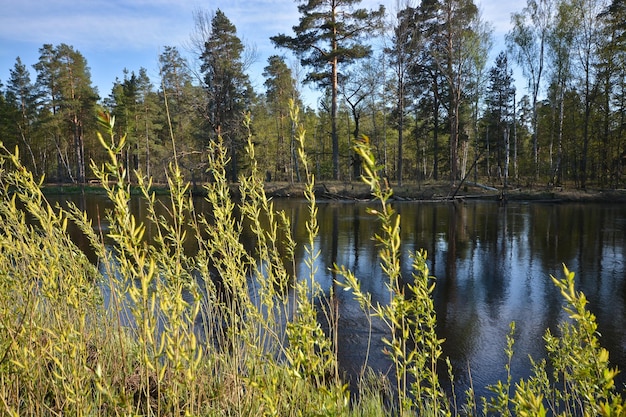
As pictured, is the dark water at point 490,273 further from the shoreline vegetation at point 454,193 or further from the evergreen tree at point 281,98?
the evergreen tree at point 281,98

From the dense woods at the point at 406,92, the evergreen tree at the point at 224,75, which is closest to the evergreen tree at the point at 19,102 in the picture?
the dense woods at the point at 406,92

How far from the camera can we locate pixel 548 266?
35.3ft

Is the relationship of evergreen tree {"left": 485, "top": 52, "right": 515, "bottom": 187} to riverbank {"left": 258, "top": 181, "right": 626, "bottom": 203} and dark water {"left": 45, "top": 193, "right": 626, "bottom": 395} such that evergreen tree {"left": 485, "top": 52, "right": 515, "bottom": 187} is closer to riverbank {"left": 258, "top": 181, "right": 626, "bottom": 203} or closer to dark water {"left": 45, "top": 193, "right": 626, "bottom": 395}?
riverbank {"left": 258, "top": 181, "right": 626, "bottom": 203}

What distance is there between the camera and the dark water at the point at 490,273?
6.10 meters

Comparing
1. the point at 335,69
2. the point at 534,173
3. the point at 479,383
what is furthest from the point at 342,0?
the point at 479,383

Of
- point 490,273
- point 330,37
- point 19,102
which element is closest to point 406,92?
point 330,37

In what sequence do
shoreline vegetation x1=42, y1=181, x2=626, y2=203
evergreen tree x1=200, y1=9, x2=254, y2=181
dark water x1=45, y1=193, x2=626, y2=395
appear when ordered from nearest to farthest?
dark water x1=45, y1=193, x2=626, y2=395 < shoreline vegetation x1=42, y1=181, x2=626, y2=203 < evergreen tree x1=200, y1=9, x2=254, y2=181

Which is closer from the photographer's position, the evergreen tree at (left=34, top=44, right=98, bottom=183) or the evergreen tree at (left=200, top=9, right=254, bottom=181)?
the evergreen tree at (left=200, top=9, right=254, bottom=181)

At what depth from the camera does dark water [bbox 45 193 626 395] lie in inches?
240

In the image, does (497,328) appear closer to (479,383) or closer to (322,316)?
(479,383)

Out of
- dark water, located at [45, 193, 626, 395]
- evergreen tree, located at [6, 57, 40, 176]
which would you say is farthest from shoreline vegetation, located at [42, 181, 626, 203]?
evergreen tree, located at [6, 57, 40, 176]

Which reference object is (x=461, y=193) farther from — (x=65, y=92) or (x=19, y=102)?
(x=19, y=102)

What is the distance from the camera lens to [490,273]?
1027 cm

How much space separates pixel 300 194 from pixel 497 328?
25352 millimetres
